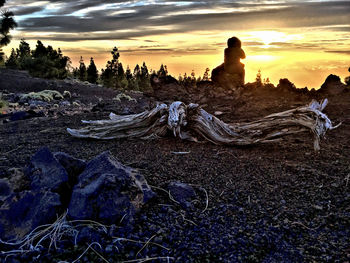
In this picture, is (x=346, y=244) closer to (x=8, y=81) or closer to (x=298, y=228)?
(x=298, y=228)

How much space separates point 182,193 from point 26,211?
6.11 feet

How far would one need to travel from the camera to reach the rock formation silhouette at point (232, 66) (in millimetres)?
16156

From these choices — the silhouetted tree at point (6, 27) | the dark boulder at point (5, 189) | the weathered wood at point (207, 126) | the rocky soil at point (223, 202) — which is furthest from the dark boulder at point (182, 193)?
the silhouetted tree at point (6, 27)

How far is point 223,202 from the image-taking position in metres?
4.18

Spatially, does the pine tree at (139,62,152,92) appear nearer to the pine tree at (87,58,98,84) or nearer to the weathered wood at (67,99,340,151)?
the pine tree at (87,58,98,84)

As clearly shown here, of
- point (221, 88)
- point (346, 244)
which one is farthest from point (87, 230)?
point (221, 88)

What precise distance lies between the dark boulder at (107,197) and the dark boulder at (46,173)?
0.23 m

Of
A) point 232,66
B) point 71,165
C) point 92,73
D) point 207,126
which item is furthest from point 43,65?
point 71,165

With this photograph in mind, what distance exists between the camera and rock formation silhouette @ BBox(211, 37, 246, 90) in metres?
16.2

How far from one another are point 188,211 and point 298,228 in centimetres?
125

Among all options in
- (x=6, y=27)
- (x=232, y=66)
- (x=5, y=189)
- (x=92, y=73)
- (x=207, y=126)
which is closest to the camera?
(x=5, y=189)

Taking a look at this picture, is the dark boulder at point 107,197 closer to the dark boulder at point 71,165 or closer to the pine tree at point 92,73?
the dark boulder at point 71,165

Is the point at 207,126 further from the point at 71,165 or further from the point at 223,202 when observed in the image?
the point at 71,165

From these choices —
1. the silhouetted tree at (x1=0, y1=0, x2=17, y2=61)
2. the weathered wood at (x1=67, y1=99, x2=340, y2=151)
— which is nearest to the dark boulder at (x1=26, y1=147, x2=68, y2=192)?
the weathered wood at (x1=67, y1=99, x2=340, y2=151)
